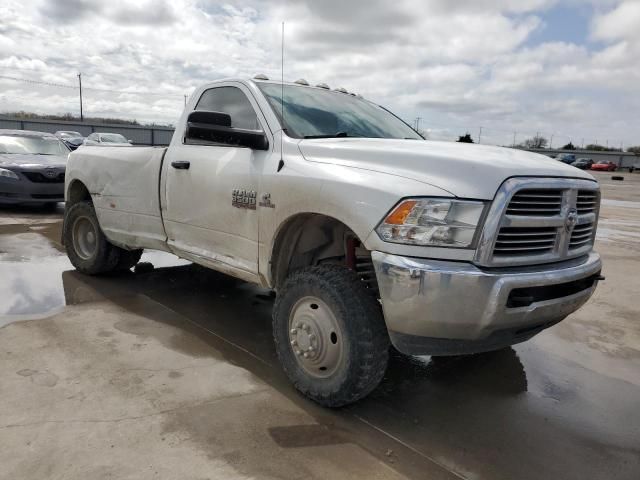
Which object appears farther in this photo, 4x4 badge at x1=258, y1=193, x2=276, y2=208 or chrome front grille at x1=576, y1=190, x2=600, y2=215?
4x4 badge at x1=258, y1=193, x2=276, y2=208

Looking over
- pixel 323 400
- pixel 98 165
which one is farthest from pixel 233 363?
pixel 98 165

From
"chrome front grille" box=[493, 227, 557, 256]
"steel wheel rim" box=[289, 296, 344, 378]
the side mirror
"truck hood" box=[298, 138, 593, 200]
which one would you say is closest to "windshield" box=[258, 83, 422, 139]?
the side mirror

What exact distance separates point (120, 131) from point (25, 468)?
5580 cm

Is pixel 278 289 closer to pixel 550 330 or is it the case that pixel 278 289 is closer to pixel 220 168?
pixel 220 168

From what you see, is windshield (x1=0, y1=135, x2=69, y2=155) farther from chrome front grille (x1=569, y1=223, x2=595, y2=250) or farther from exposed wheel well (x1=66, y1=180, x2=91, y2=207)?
chrome front grille (x1=569, y1=223, x2=595, y2=250)

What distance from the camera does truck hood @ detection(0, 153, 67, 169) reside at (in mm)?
9906

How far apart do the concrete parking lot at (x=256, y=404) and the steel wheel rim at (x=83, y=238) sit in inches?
31.9

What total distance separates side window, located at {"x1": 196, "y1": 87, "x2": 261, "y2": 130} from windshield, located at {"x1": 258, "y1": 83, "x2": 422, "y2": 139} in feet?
0.58

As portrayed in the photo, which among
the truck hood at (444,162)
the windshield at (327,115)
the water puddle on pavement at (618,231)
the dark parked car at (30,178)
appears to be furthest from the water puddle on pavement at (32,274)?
the water puddle on pavement at (618,231)

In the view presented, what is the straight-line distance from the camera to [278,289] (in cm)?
344

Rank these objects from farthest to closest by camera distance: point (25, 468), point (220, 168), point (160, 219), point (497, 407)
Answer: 1. point (160, 219)
2. point (220, 168)
3. point (497, 407)
4. point (25, 468)

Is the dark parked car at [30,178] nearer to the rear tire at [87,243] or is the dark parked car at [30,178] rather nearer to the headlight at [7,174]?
the headlight at [7,174]

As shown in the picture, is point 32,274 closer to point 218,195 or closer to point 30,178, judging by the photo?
point 218,195

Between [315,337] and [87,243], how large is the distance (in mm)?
3776
